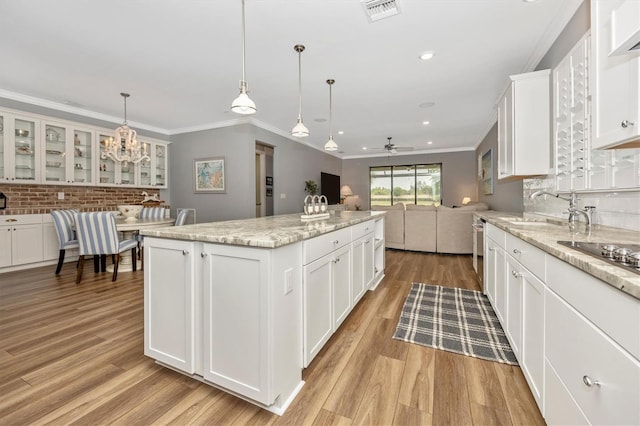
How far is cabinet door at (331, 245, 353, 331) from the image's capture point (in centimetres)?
197

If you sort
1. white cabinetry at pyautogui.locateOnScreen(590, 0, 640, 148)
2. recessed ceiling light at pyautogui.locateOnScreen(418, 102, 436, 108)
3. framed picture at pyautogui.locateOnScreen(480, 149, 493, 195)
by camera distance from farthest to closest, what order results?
1. framed picture at pyautogui.locateOnScreen(480, 149, 493, 195)
2. recessed ceiling light at pyautogui.locateOnScreen(418, 102, 436, 108)
3. white cabinetry at pyautogui.locateOnScreen(590, 0, 640, 148)

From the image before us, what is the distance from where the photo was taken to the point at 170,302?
1571 mm

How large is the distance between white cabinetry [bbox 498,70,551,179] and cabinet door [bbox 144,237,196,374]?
2.91 metres

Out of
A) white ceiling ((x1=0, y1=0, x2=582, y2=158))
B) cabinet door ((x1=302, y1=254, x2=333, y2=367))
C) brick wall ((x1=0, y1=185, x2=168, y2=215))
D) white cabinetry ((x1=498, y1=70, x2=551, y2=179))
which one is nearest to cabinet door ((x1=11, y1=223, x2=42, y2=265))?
brick wall ((x1=0, y1=185, x2=168, y2=215))

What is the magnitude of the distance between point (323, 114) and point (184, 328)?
4249mm

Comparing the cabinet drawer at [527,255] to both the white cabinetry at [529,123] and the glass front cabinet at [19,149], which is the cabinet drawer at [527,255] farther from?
the glass front cabinet at [19,149]

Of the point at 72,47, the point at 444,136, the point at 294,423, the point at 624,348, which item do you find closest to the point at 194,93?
the point at 72,47

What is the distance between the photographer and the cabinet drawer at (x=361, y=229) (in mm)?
2354

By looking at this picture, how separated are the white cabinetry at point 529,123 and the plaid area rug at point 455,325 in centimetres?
137

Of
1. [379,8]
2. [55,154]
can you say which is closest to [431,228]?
[379,8]

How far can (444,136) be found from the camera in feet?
21.8

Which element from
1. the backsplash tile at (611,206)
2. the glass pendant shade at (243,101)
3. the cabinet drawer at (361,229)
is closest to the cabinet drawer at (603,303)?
the backsplash tile at (611,206)

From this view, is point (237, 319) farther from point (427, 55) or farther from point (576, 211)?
point (427, 55)

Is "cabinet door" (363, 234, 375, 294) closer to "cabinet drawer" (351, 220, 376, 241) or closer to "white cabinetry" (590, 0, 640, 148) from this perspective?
"cabinet drawer" (351, 220, 376, 241)
